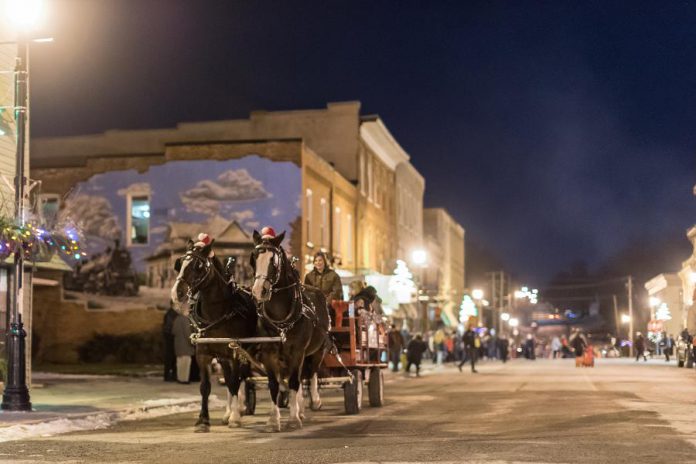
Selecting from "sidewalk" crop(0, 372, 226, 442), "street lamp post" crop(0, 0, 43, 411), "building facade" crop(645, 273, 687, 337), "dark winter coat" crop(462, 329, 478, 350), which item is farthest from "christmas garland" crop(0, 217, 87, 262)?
"building facade" crop(645, 273, 687, 337)

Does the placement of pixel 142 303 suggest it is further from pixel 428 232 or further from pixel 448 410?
pixel 428 232

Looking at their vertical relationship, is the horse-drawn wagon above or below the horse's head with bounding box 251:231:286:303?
below

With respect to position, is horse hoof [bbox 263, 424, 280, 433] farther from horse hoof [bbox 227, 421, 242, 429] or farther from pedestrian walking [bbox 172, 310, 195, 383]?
pedestrian walking [bbox 172, 310, 195, 383]

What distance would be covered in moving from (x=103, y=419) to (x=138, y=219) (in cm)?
2532

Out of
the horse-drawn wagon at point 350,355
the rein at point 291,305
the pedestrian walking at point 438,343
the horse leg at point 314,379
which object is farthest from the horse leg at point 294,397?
the pedestrian walking at point 438,343

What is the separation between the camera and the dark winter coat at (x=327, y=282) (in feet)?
55.7

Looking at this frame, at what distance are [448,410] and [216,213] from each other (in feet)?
78.8

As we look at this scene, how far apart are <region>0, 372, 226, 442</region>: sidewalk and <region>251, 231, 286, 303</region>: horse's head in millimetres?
3276

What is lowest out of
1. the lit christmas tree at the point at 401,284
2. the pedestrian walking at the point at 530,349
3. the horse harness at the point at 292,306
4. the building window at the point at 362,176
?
the pedestrian walking at the point at 530,349

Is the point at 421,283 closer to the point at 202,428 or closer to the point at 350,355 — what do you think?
the point at 350,355

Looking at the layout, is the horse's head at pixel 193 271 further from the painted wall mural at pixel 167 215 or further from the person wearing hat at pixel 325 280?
the painted wall mural at pixel 167 215

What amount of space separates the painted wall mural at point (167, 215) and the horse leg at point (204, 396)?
25.6 metres

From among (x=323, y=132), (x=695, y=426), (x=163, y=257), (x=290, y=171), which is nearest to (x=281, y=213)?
(x=290, y=171)

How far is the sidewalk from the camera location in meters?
14.2
